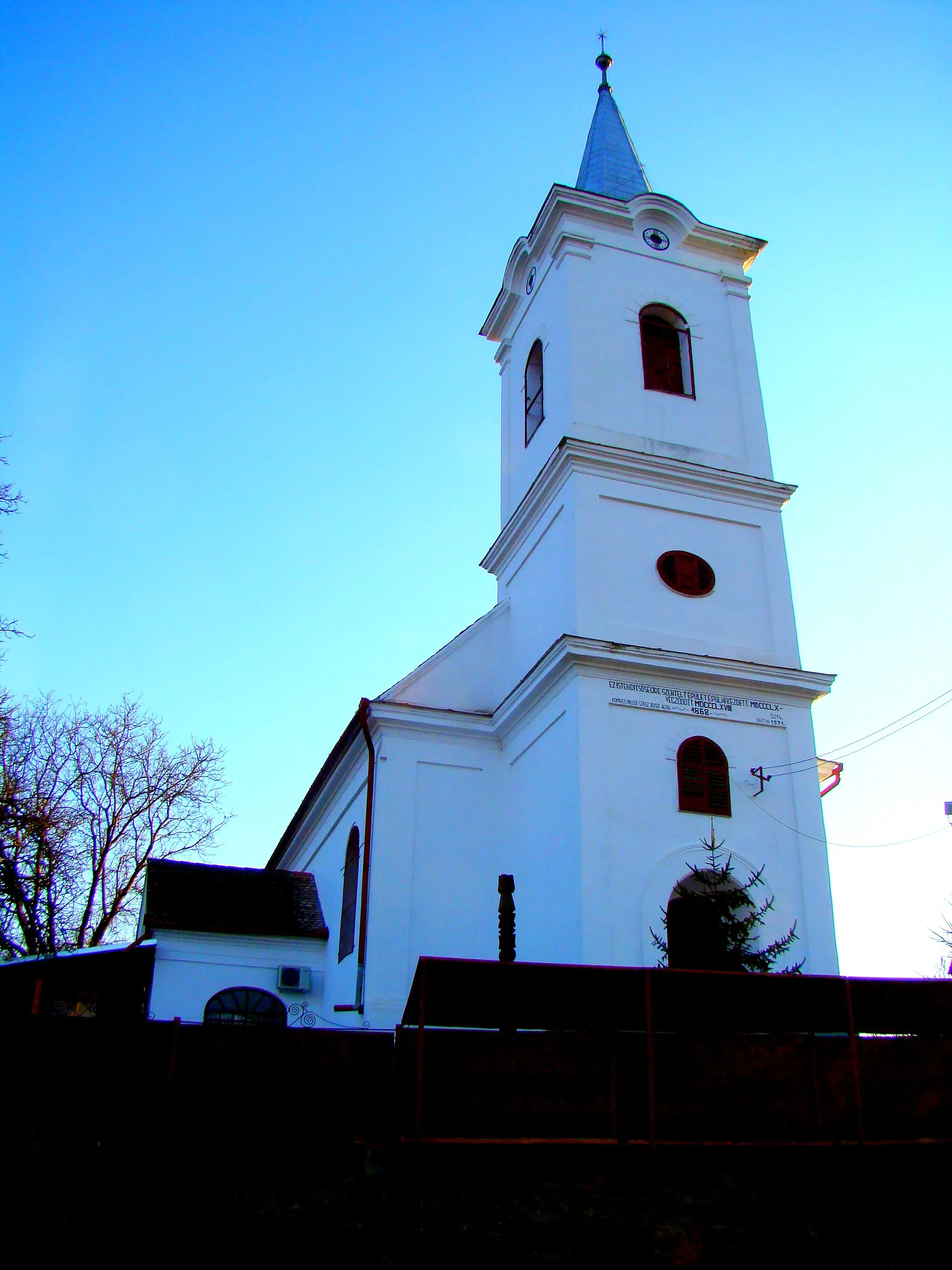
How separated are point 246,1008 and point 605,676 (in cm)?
888

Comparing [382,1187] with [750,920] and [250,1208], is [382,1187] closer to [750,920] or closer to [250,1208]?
[250,1208]

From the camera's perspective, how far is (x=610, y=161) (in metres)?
23.9

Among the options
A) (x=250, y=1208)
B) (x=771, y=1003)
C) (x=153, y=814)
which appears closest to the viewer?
(x=250, y=1208)

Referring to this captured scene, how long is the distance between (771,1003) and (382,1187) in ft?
13.1

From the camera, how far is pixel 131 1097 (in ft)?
32.4

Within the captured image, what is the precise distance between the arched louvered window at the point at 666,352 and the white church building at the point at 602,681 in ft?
0.13

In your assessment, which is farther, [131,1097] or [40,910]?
[40,910]

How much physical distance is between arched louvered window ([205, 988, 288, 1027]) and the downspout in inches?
120

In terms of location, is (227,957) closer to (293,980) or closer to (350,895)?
(293,980)

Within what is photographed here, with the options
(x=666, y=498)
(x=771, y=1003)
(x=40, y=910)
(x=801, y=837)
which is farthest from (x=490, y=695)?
(x=40, y=910)

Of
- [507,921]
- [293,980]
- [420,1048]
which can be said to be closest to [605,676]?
[507,921]

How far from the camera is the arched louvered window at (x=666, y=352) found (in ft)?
65.2

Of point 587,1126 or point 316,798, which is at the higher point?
point 316,798

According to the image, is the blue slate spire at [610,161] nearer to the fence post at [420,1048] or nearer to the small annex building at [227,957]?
the small annex building at [227,957]
